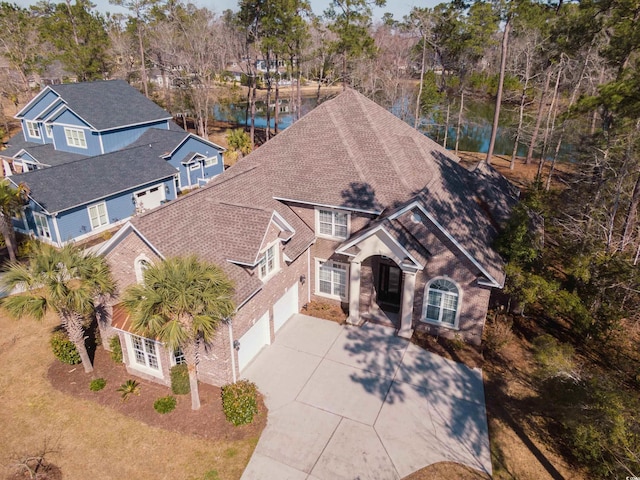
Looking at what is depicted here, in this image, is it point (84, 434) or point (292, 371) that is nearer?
point (84, 434)

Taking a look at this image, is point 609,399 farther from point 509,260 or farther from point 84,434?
point 84,434

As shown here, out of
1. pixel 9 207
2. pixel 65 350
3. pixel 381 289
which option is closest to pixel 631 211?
pixel 381 289

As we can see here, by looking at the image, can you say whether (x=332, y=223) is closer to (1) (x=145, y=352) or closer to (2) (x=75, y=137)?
(1) (x=145, y=352)

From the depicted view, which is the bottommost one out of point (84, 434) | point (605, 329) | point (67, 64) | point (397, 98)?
point (84, 434)

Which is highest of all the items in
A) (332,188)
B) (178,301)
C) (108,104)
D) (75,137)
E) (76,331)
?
(108,104)

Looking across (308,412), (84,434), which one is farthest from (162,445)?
(308,412)

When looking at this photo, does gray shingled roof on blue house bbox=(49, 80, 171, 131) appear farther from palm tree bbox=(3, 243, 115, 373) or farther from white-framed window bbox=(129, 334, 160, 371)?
white-framed window bbox=(129, 334, 160, 371)

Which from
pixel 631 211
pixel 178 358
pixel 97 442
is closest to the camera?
pixel 97 442

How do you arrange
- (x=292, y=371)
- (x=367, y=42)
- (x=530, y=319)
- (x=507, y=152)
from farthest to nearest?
(x=507, y=152) < (x=367, y=42) < (x=530, y=319) < (x=292, y=371)
